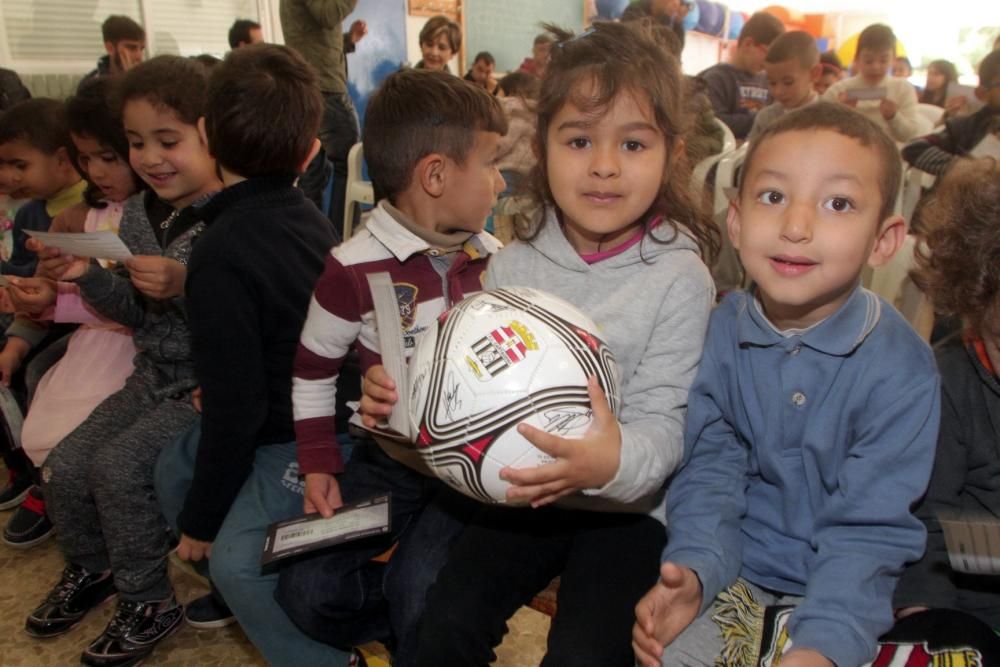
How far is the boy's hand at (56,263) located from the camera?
1826 millimetres

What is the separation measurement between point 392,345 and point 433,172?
22.3 inches

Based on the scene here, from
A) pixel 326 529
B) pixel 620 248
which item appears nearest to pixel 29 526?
pixel 326 529

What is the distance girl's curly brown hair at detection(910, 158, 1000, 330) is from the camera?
123 centimetres

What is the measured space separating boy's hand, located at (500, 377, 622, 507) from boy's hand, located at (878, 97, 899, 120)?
4748 mm

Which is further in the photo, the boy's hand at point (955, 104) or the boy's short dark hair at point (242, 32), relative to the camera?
the boy's short dark hair at point (242, 32)

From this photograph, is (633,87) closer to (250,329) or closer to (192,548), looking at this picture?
(250,329)

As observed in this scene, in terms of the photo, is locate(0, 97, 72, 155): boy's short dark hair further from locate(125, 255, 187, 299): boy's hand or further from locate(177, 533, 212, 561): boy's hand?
locate(177, 533, 212, 561): boy's hand

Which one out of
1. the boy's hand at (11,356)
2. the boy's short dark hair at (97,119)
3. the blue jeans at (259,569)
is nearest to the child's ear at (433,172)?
the blue jeans at (259,569)

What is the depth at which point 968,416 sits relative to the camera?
1226 millimetres

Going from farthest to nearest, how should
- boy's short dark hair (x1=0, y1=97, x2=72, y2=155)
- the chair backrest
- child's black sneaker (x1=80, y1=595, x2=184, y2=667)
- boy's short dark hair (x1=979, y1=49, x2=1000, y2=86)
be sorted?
boy's short dark hair (x1=979, y1=49, x2=1000, y2=86)
the chair backrest
boy's short dark hair (x1=0, y1=97, x2=72, y2=155)
child's black sneaker (x1=80, y1=595, x2=184, y2=667)

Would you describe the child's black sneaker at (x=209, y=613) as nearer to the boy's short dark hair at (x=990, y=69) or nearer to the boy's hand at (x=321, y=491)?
the boy's hand at (x=321, y=491)

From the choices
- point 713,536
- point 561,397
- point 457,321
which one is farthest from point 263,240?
point 713,536

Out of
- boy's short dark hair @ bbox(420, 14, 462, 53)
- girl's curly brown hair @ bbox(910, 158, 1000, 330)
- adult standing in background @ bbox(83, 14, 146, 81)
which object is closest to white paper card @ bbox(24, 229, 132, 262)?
girl's curly brown hair @ bbox(910, 158, 1000, 330)

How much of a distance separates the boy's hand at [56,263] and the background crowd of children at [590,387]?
10 mm
